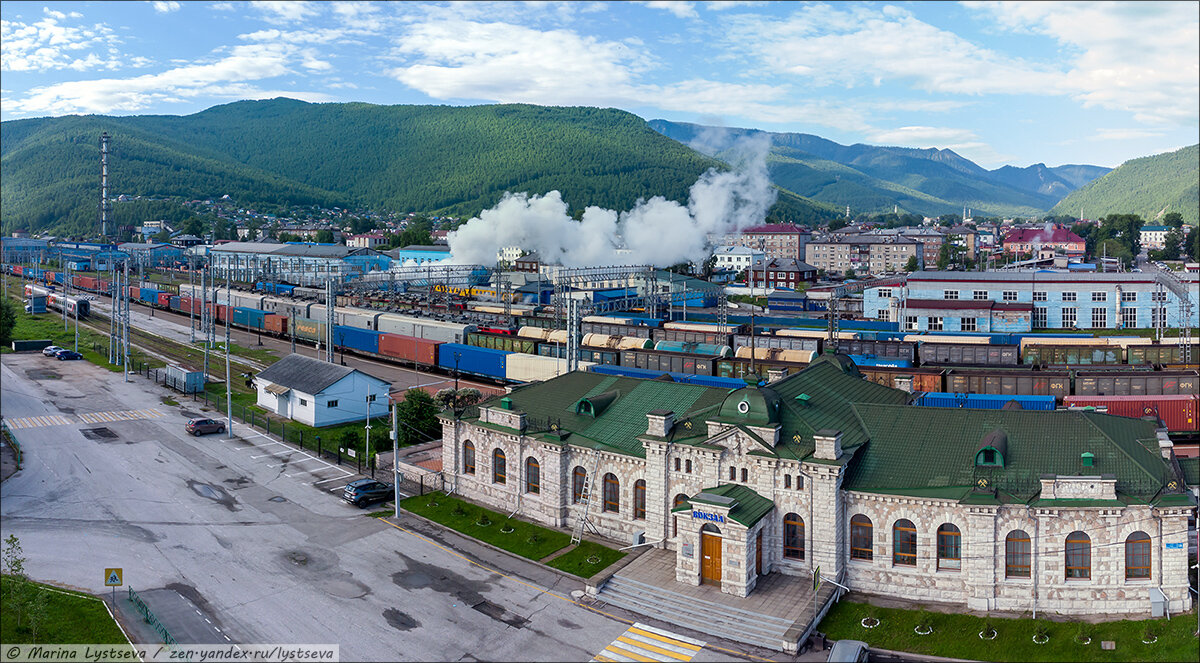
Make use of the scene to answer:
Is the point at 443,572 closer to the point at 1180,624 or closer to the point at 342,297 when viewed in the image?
the point at 1180,624

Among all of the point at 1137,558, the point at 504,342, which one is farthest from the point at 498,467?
the point at 504,342

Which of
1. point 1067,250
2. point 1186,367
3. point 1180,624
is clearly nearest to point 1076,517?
point 1180,624

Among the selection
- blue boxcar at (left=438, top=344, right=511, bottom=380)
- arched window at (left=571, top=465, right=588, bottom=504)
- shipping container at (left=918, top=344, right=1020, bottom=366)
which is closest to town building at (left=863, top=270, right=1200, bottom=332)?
shipping container at (left=918, top=344, right=1020, bottom=366)

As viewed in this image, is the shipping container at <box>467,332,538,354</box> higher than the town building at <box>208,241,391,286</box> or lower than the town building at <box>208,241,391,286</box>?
lower

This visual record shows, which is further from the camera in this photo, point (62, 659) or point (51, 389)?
point (51, 389)

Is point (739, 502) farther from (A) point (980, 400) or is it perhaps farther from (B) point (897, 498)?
(A) point (980, 400)

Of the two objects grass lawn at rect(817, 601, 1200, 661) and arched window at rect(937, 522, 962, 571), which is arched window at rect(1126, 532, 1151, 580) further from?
arched window at rect(937, 522, 962, 571)
